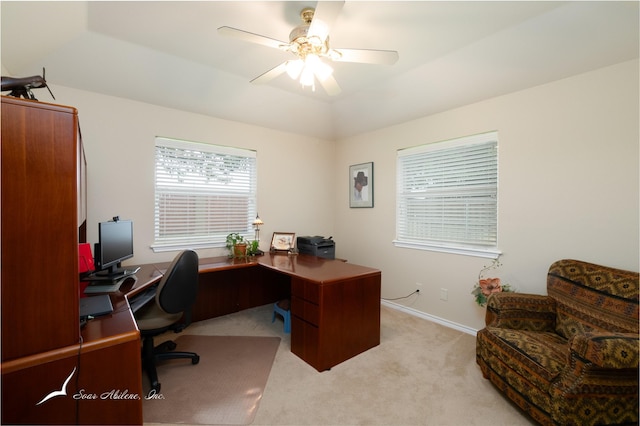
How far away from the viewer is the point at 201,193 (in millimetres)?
3314

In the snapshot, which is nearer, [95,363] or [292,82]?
[95,363]

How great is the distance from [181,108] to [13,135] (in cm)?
237

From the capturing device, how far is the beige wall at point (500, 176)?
82.5 inches

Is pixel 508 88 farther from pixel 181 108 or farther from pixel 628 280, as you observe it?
pixel 181 108

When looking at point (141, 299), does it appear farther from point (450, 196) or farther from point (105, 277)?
point (450, 196)

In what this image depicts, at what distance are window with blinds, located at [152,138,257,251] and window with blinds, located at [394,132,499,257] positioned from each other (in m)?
2.00

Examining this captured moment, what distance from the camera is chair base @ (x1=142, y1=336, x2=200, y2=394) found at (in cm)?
200

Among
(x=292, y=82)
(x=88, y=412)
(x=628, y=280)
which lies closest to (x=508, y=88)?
(x=628, y=280)

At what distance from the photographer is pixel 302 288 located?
7.82ft

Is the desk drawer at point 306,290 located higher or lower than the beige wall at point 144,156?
lower

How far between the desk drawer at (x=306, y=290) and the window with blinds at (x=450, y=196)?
1.66 m

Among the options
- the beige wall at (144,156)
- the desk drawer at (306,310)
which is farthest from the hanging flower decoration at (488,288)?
the beige wall at (144,156)

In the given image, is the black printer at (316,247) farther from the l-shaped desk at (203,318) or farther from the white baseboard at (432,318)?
the white baseboard at (432,318)

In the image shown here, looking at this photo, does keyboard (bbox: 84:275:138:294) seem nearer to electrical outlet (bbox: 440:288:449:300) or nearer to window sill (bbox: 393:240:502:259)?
window sill (bbox: 393:240:502:259)
